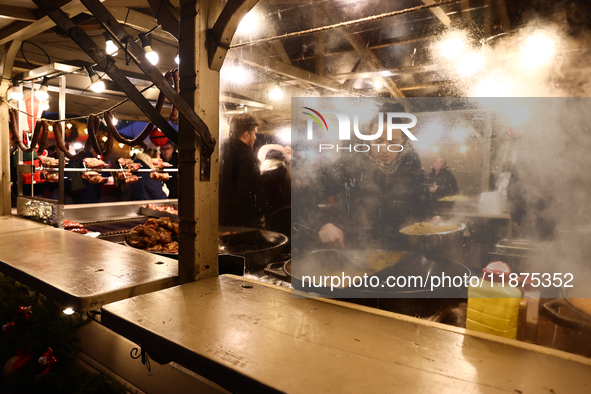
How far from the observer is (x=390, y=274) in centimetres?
212

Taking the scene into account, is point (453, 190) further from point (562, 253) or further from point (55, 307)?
point (55, 307)

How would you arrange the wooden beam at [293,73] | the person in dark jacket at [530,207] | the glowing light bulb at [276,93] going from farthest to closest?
1. the glowing light bulb at [276,93]
2. the wooden beam at [293,73]
3. the person in dark jacket at [530,207]

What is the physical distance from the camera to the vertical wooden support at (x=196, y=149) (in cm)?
196

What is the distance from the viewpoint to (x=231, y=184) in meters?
3.15

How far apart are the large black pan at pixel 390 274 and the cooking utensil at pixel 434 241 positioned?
5 cm

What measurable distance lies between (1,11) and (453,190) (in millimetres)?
3773

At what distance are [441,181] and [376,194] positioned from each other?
42 centimetres

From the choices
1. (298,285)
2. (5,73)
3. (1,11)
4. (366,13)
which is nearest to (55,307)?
(298,285)

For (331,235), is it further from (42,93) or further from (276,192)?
(42,93)

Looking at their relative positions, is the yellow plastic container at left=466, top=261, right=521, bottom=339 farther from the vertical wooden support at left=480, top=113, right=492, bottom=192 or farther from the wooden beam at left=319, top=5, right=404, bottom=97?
the wooden beam at left=319, top=5, right=404, bottom=97

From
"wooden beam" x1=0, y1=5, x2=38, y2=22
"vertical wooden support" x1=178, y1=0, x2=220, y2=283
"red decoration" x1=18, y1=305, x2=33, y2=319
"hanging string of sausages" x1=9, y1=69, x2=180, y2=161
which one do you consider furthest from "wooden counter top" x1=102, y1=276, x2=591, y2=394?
"wooden beam" x1=0, y1=5, x2=38, y2=22

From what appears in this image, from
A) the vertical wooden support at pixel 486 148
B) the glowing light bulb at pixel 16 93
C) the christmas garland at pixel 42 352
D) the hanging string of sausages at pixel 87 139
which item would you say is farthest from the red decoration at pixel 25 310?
the vertical wooden support at pixel 486 148

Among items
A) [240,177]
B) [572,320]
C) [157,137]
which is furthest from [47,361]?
[157,137]

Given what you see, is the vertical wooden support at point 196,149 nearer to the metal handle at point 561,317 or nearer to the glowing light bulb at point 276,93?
the glowing light bulb at point 276,93
